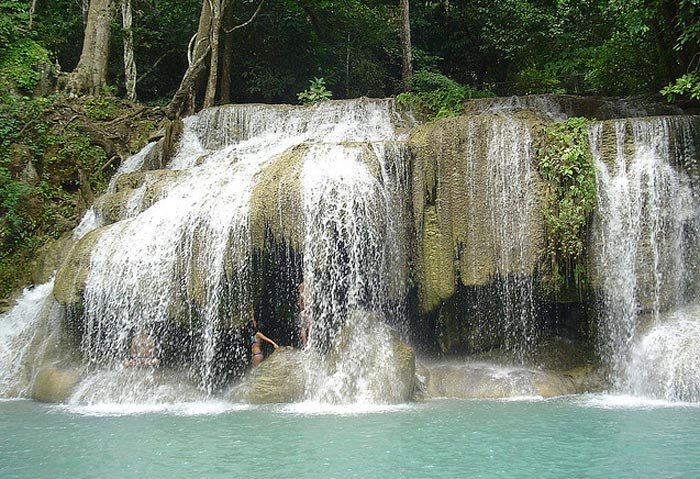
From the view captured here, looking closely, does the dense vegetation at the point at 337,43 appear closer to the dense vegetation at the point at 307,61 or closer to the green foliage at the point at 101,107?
the dense vegetation at the point at 307,61

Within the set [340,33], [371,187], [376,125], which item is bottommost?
[371,187]

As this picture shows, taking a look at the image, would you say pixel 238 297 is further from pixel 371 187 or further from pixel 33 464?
pixel 33 464

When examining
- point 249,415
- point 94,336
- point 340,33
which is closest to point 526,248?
point 249,415

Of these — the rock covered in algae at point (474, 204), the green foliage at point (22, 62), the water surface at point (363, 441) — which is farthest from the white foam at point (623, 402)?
the green foliage at point (22, 62)

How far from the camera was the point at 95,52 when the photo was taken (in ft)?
63.3

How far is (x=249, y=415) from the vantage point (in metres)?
8.83

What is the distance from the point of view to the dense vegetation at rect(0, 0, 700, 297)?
14477 millimetres

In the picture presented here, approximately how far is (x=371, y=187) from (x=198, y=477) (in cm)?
576

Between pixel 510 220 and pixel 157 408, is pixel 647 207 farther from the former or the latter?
pixel 157 408

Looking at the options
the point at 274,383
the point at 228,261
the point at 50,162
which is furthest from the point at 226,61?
the point at 274,383

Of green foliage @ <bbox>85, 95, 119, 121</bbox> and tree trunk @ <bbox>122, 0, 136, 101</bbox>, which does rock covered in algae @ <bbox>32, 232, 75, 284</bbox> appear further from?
tree trunk @ <bbox>122, 0, 136, 101</bbox>

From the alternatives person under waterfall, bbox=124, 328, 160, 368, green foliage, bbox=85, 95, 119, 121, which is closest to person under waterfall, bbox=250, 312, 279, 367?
person under waterfall, bbox=124, 328, 160, 368

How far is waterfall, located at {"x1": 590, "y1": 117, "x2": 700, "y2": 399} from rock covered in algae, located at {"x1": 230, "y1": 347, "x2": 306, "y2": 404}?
4.93 meters

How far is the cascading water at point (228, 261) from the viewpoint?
1048cm
